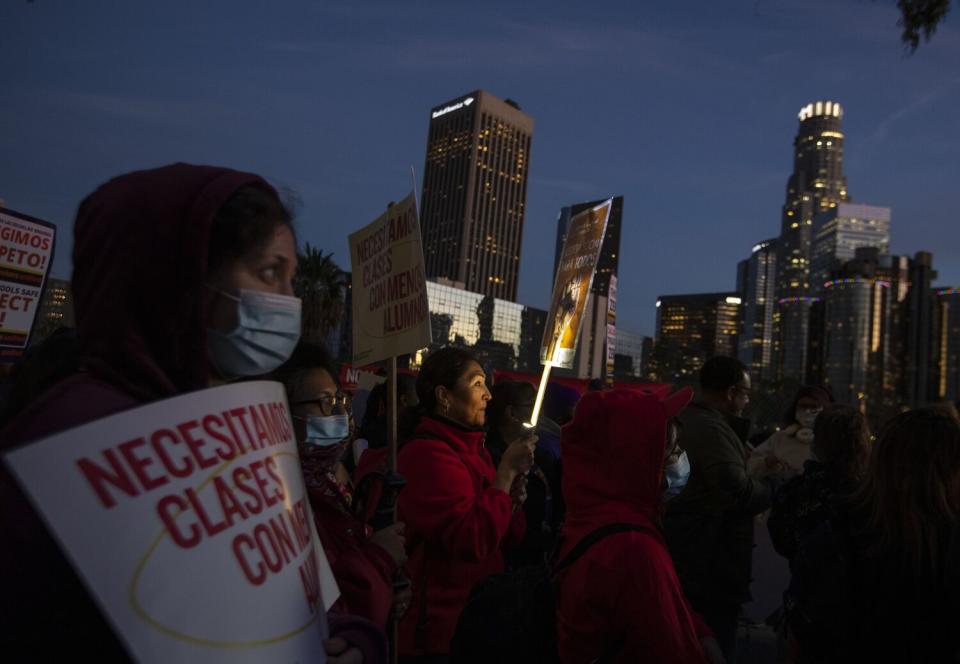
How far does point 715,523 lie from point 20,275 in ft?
20.9

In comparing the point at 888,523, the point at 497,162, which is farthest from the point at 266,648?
the point at 497,162

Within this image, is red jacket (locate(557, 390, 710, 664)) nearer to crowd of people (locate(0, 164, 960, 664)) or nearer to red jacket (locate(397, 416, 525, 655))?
crowd of people (locate(0, 164, 960, 664))

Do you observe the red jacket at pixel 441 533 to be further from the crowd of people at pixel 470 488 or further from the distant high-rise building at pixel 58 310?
the distant high-rise building at pixel 58 310

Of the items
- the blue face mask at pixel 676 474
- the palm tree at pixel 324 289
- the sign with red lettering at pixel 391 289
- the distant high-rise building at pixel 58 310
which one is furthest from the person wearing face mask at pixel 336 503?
the palm tree at pixel 324 289

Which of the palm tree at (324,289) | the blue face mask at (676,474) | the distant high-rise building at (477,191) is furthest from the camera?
the distant high-rise building at (477,191)

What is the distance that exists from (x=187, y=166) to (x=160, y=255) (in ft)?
0.79

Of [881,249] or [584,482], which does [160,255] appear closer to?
[584,482]

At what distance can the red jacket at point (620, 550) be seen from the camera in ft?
8.09

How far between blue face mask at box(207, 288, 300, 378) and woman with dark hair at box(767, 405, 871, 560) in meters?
3.38

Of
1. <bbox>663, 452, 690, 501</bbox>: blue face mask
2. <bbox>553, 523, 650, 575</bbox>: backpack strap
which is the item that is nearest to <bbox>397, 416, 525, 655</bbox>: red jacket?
<bbox>553, 523, 650, 575</bbox>: backpack strap

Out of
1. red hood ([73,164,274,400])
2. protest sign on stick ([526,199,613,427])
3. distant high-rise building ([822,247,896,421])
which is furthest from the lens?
distant high-rise building ([822,247,896,421])

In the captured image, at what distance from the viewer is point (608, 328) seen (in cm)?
1175

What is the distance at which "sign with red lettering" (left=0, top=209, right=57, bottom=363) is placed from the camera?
6.65 meters

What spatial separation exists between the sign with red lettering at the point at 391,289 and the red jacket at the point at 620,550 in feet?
2.69
